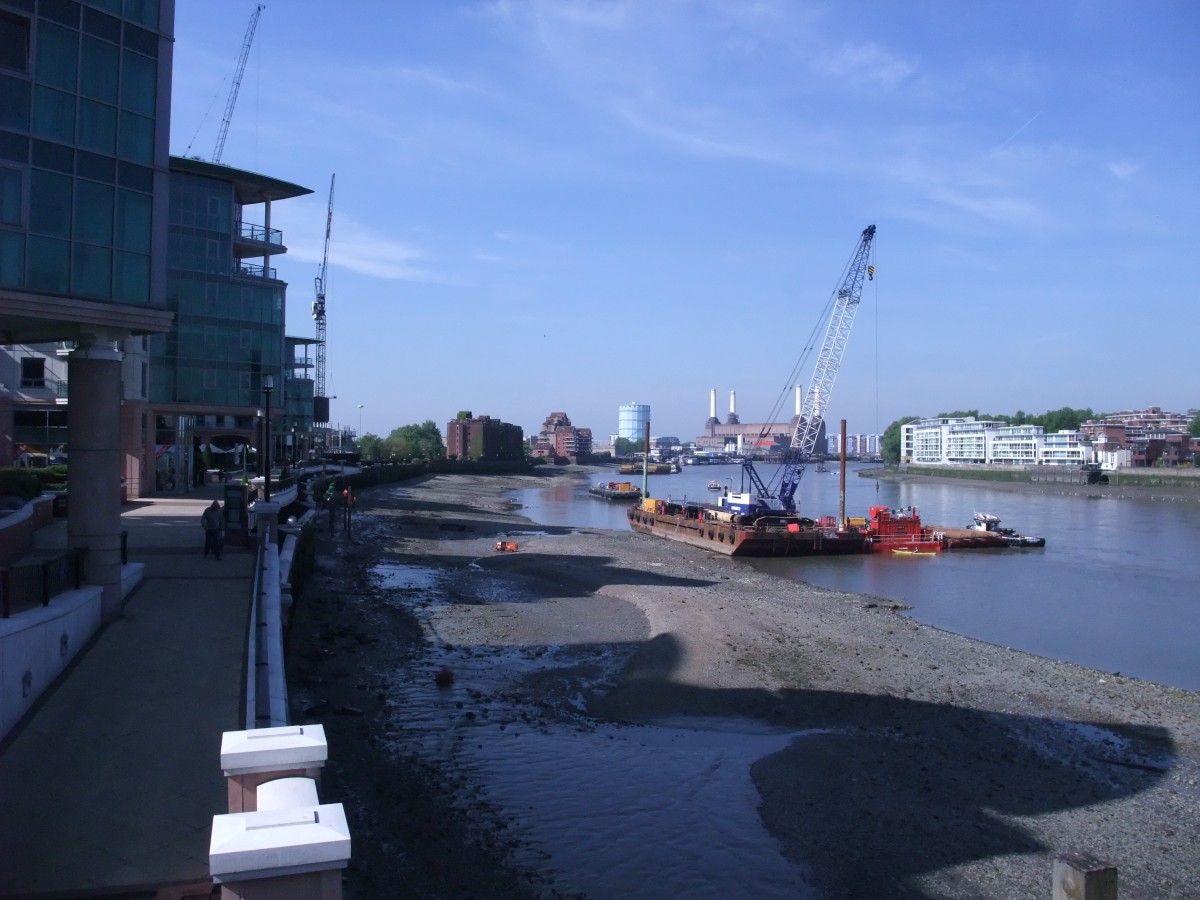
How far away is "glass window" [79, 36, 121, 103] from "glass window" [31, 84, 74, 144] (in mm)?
339

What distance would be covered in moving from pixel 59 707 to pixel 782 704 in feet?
40.3

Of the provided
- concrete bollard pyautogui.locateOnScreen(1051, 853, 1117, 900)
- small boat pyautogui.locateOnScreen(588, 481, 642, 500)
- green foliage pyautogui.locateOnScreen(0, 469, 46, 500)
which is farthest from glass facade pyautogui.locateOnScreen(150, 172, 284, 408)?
small boat pyautogui.locateOnScreen(588, 481, 642, 500)

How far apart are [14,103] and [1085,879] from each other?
14.8 m

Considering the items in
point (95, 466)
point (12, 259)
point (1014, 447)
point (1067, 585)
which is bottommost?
point (1067, 585)

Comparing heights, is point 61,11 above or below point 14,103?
above

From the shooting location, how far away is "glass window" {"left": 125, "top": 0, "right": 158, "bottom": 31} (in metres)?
13.4

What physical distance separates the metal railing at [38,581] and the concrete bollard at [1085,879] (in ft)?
35.0

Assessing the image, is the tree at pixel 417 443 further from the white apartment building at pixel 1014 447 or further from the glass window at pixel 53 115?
the glass window at pixel 53 115

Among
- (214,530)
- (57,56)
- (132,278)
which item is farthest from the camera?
(214,530)

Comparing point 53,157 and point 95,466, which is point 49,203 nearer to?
point 53,157

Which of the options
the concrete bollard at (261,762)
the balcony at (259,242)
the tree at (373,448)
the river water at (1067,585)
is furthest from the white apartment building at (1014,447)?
the concrete bollard at (261,762)

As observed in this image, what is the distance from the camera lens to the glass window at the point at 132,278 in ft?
43.0

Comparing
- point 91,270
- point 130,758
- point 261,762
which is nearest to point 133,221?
point 91,270

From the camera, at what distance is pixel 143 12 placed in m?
13.6
